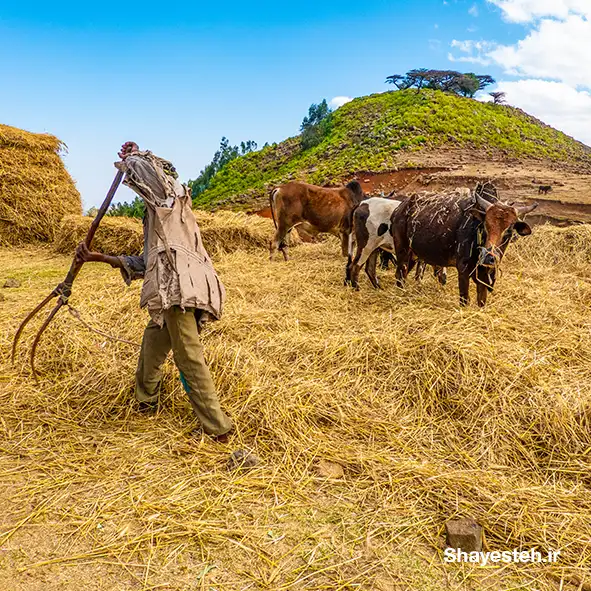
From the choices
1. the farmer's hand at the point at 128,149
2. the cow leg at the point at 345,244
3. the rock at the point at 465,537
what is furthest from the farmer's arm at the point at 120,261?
the cow leg at the point at 345,244

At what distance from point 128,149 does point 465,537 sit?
8.91 feet

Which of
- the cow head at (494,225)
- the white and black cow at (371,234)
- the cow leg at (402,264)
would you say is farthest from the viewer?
the white and black cow at (371,234)

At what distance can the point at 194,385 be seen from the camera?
2.98 m

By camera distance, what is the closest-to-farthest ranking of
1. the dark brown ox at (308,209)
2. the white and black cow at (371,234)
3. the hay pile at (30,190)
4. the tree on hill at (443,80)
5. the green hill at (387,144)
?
1. the white and black cow at (371,234)
2. the dark brown ox at (308,209)
3. the hay pile at (30,190)
4. the green hill at (387,144)
5. the tree on hill at (443,80)

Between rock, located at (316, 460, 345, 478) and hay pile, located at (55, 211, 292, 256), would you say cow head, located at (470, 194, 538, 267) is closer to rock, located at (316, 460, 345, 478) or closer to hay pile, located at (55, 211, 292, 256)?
rock, located at (316, 460, 345, 478)

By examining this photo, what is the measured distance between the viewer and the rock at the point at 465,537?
7.29ft

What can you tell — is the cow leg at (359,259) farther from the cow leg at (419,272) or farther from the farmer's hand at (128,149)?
the farmer's hand at (128,149)

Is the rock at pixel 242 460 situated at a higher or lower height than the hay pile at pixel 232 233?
lower

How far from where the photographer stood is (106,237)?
9250 millimetres

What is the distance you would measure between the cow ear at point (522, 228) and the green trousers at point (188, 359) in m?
3.61

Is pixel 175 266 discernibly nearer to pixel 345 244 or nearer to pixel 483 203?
pixel 483 203

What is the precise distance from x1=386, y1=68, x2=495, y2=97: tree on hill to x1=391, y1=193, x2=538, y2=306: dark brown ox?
29701 mm

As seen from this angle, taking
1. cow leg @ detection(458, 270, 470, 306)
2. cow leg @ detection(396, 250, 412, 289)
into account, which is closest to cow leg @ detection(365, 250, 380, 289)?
cow leg @ detection(396, 250, 412, 289)

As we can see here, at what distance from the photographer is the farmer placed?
280 cm
